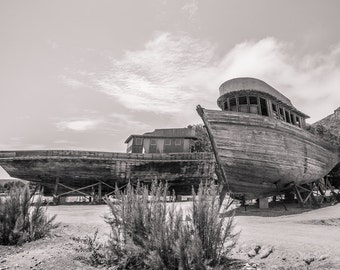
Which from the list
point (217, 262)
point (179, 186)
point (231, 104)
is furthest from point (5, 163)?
point (217, 262)

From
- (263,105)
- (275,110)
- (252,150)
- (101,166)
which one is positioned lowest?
(252,150)

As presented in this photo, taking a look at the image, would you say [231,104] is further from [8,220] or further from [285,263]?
[8,220]

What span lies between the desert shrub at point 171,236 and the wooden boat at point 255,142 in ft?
25.4

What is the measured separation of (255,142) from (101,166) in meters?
11.8

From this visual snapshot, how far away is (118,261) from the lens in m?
4.61

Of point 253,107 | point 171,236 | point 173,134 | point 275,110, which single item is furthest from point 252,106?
point 173,134

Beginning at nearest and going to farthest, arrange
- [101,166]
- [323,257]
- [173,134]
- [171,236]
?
[171,236], [323,257], [101,166], [173,134]

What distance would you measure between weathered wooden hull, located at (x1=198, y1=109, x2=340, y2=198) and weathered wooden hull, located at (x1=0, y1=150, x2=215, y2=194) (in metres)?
7.26

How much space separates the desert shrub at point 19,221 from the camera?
659 cm

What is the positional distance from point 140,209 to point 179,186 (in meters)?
16.9

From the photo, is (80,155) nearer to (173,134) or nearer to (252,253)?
(252,253)

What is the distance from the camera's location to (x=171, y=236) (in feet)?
→ 13.2

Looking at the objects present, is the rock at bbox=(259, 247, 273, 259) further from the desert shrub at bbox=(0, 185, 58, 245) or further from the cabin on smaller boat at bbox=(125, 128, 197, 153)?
the cabin on smaller boat at bbox=(125, 128, 197, 153)

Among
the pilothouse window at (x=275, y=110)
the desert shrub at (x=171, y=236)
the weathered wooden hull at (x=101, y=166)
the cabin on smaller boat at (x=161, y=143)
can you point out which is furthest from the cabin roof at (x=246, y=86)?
the cabin on smaller boat at (x=161, y=143)
